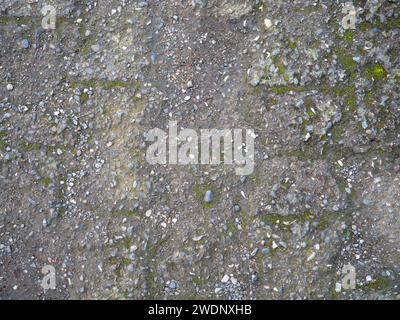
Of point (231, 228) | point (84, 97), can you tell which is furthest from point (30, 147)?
point (231, 228)

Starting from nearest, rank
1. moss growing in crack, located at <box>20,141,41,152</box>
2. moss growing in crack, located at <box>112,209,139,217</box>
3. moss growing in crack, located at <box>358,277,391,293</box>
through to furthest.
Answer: moss growing in crack, located at <box>358,277,391,293</box>, moss growing in crack, located at <box>112,209,139,217</box>, moss growing in crack, located at <box>20,141,41,152</box>

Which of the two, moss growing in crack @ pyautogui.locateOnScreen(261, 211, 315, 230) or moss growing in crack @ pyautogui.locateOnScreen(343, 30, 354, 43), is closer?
moss growing in crack @ pyautogui.locateOnScreen(261, 211, 315, 230)

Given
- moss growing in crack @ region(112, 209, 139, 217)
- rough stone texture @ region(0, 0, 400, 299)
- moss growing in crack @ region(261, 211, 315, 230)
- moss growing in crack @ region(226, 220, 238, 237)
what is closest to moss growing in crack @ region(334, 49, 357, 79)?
rough stone texture @ region(0, 0, 400, 299)

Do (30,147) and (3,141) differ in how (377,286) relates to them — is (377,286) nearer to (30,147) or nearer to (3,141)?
(30,147)

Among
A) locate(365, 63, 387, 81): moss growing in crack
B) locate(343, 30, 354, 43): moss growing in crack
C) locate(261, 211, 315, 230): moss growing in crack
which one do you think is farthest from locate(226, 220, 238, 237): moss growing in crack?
locate(343, 30, 354, 43): moss growing in crack

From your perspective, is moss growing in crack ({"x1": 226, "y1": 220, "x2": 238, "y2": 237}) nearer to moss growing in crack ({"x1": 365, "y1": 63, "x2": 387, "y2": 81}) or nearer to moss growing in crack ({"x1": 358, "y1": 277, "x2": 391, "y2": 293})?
moss growing in crack ({"x1": 358, "y1": 277, "x2": 391, "y2": 293})

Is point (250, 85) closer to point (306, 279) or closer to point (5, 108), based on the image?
point (306, 279)

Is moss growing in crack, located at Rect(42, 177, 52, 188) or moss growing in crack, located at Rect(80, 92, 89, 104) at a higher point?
moss growing in crack, located at Rect(80, 92, 89, 104)

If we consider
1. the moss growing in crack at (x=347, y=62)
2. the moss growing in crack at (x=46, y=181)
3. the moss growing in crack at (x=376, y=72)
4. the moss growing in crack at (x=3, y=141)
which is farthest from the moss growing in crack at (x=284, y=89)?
the moss growing in crack at (x=3, y=141)

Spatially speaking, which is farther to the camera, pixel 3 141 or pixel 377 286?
pixel 3 141

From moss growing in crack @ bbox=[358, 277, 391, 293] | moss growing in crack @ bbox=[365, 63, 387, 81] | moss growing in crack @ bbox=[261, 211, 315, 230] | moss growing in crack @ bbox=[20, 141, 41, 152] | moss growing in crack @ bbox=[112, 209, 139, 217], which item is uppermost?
moss growing in crack @ bbox=[365, 63, 387, 81]

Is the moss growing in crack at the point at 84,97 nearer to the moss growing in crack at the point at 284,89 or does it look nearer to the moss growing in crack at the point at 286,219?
the moss growing in crack at the point at 284,89

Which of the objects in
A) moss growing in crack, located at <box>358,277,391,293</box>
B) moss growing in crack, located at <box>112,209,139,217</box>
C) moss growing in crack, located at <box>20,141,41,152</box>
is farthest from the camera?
moss growing in crack, located at <box>20,141,41,152</box>

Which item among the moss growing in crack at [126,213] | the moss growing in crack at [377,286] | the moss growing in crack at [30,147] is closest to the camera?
the moss growing in crack at [377,286]
